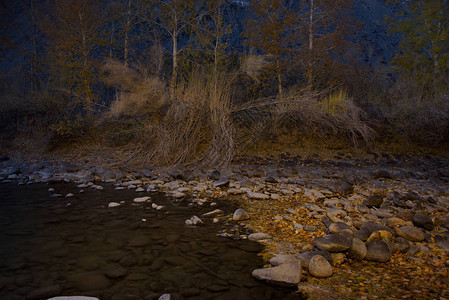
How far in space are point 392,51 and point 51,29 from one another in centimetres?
2586

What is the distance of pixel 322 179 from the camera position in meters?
5.17

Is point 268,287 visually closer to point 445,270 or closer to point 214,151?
point 445,270

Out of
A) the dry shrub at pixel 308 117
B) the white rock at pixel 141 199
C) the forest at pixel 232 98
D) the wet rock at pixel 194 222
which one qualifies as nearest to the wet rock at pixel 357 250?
the wet rock at pixel 194 222

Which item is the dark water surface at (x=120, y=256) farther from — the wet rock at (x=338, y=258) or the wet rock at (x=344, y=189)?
the wet rock at (x=344, y=189)

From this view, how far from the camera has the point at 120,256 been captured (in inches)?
91.2

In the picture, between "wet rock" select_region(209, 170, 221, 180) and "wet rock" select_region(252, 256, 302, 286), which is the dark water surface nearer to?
"wet rock" select_region(252, 256, 302, 286)

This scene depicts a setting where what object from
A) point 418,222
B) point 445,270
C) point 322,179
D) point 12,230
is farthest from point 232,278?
point 322,179

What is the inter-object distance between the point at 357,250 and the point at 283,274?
0.74 meters

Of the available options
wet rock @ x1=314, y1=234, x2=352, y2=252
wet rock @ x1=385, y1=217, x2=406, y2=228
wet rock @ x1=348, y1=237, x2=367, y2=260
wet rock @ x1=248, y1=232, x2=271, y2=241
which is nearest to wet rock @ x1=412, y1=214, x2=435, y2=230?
wet rock @ x1=385, y1=217, x2=406, y2=228

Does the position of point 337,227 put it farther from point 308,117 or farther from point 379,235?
point 308,117

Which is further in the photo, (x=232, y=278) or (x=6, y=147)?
(x=6, y=147)

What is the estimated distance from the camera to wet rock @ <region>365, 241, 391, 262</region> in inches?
86.9

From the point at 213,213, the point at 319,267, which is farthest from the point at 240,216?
the point at 319,267

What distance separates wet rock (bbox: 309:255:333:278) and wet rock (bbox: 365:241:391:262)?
1.46 ft
